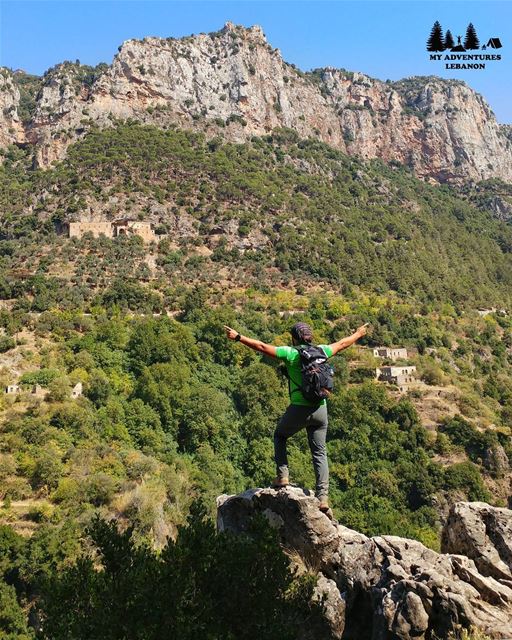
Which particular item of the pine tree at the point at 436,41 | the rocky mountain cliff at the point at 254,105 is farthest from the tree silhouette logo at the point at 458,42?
the rocky mountain cliff at the point at 254,105

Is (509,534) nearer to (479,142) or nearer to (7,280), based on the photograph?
(7,280)

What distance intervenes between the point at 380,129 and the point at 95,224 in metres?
89.5

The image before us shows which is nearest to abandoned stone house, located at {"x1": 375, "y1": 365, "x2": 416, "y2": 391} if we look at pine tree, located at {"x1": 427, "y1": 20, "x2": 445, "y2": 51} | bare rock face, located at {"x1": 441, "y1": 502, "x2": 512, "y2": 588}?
pine tree, located at {"x1": 427, "y1": 20, "x2": 445, "y2": 51}

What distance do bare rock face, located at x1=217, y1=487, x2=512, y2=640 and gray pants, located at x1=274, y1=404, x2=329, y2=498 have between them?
0.84ft

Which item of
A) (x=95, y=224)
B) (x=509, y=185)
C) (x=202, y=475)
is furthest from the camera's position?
(x=509, y=185)

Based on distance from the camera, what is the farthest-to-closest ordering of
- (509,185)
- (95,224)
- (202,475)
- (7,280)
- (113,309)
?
(509,185), (95,224), (7,280), (113,309), (202,475)

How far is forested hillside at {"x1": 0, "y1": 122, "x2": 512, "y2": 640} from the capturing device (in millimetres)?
25828

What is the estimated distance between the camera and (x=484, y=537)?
22.3 ft

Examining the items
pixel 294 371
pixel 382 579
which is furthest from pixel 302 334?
pixel 382 579

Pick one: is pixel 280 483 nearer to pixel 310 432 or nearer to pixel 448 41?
pixel 310 432

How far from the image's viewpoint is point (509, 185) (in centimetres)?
13062

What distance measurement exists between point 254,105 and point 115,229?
50.3m

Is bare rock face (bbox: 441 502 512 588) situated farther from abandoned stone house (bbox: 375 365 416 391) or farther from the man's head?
abandoned stone house (bbox: 375 365 416 391)

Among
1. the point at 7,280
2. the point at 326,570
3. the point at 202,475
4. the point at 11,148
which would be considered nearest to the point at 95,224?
the point at 7,280
